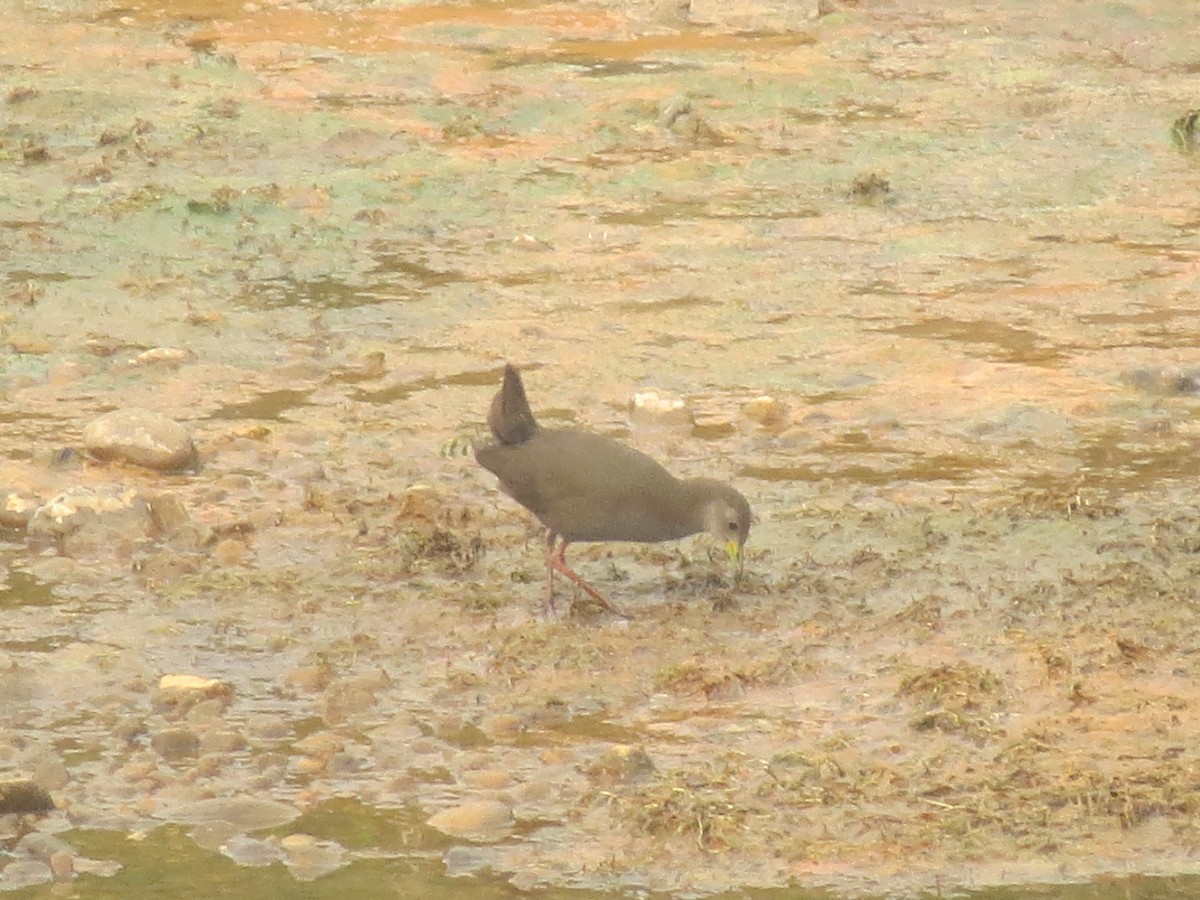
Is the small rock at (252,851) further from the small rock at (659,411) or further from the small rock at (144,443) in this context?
the small rock at (659,411)

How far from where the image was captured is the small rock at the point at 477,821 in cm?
506

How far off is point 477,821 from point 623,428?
2.82 metres

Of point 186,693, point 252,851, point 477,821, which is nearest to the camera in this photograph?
point 252,851

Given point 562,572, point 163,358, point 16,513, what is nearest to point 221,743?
point 562,572

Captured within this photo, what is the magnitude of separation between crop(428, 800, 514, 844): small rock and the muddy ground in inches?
0.7

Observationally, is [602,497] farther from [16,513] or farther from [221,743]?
[16,513]

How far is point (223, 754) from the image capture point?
5.44m

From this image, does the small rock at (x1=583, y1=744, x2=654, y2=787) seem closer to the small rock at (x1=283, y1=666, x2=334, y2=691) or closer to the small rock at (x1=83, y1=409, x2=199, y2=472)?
the small rock at (x1=283, y1=666, x2=334, y2=691)

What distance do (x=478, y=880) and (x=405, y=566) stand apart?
182cm

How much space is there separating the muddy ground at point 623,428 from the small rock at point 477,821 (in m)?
0.02

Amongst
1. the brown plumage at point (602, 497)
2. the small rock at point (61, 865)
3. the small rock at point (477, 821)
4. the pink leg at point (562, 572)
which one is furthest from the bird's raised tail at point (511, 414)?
the small rock at point (61, 865)

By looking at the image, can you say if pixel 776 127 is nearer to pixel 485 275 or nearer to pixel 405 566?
pixel 485 275

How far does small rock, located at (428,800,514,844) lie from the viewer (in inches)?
199

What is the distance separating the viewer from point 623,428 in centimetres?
774
